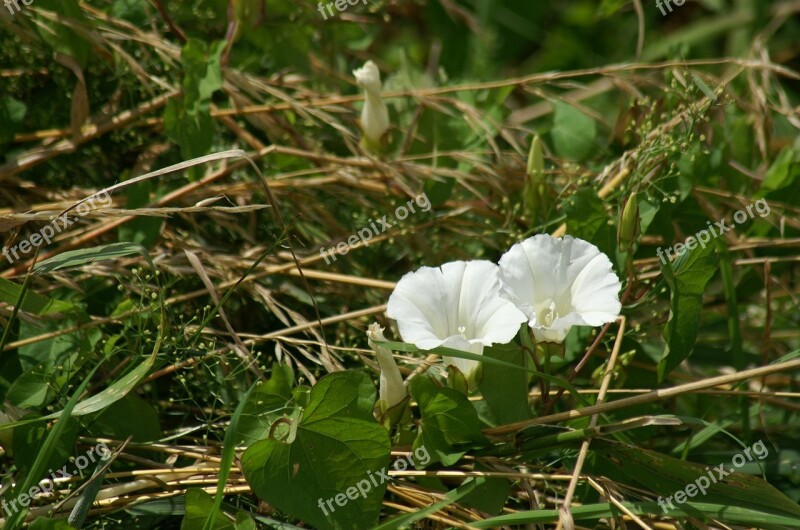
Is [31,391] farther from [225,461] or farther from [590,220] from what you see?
[590,220]

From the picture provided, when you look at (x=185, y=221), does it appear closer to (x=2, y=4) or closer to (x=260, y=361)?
(x=260, y=361)

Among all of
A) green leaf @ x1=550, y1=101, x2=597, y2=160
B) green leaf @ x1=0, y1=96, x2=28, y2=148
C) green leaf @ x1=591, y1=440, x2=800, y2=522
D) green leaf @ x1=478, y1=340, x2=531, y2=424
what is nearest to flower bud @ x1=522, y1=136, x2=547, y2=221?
green leaf @ x1=550, y1=101, x2=597, y2=160

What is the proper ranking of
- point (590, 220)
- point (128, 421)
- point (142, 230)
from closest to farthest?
point (128, 421), point (590, 220), point (142, 230)

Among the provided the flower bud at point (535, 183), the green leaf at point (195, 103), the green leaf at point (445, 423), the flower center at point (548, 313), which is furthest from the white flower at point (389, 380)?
the green leaf at point (195, 103)

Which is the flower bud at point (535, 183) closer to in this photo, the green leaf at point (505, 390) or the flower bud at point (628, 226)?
the flower bud at point (628, 226)

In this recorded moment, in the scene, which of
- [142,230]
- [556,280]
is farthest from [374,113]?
[556,280]
